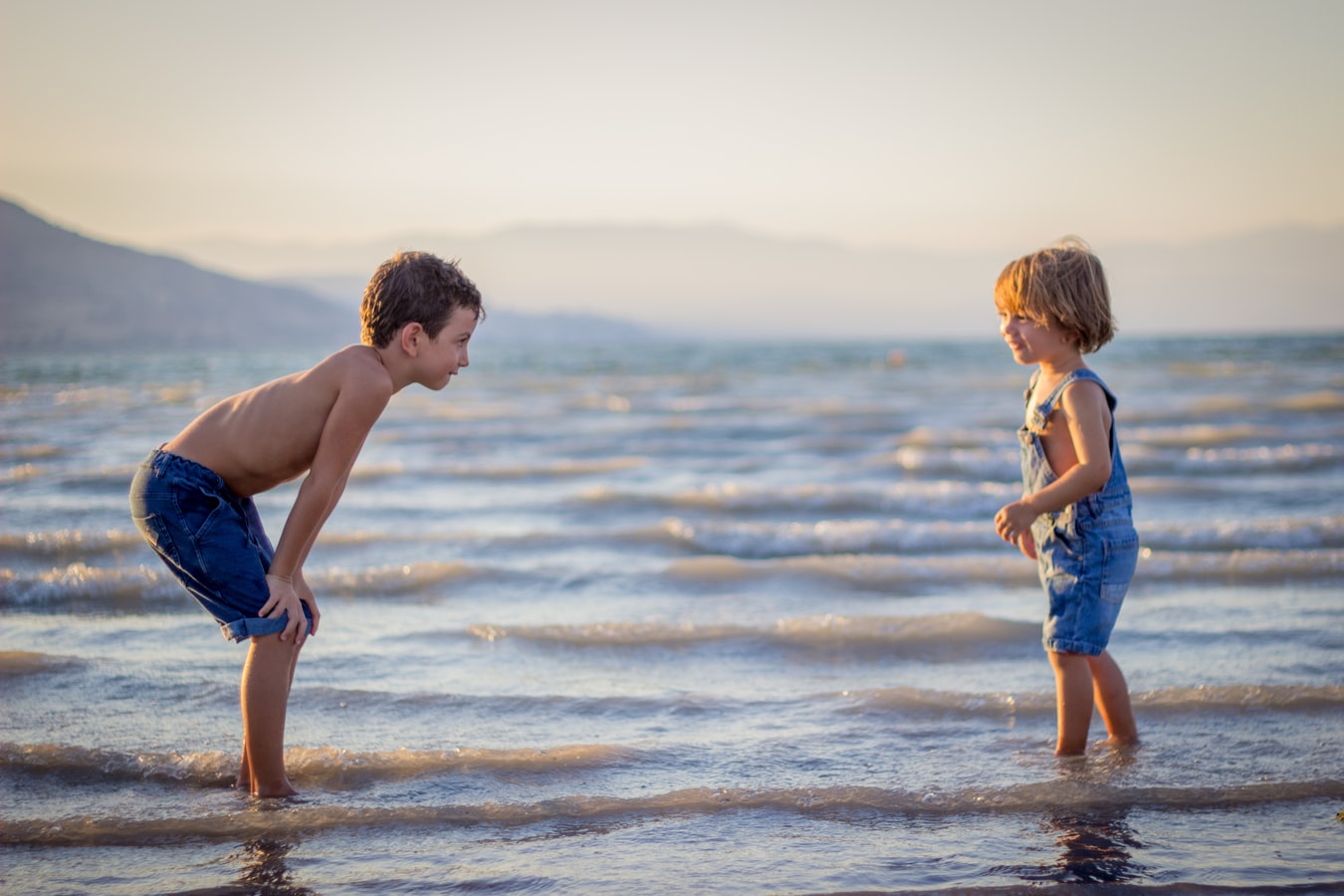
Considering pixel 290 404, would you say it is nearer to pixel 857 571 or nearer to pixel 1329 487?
pixel 857 571

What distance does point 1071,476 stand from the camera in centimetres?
320

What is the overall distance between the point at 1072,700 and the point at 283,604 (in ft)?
7.94

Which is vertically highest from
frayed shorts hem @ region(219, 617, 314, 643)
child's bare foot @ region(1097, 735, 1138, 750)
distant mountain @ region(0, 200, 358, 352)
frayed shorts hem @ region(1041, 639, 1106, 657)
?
distant mountain @ region(0, 200, 358, 352)

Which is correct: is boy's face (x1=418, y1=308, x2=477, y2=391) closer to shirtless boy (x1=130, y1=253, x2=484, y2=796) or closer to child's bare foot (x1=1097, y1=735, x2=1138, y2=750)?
shirtless boy (x1=130, y1=253, x2=484, y2=796)

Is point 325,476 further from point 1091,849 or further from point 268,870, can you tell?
point 1091,849

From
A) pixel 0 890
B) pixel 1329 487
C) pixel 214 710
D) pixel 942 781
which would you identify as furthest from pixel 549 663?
pixel 1329 487

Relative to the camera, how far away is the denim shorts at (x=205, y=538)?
9.48 ft

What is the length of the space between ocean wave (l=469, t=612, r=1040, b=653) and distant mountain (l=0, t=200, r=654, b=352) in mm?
46028

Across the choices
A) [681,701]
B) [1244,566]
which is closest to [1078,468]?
[681,701]

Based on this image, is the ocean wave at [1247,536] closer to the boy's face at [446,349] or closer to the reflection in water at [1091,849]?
the reflection in water at [1091,849]

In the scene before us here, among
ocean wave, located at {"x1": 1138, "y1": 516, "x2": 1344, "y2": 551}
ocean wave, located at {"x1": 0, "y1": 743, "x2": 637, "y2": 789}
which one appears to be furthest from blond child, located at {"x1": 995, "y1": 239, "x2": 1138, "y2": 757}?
ocean wave, located at {"x1": 1138, "y1": 516, "x2": 1344, "y2": 551}

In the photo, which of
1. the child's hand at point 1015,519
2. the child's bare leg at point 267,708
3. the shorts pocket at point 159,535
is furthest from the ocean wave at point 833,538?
the shorts pocket at point 159,535

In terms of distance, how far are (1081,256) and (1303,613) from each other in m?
3.04

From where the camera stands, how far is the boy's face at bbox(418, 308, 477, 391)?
298 cm
